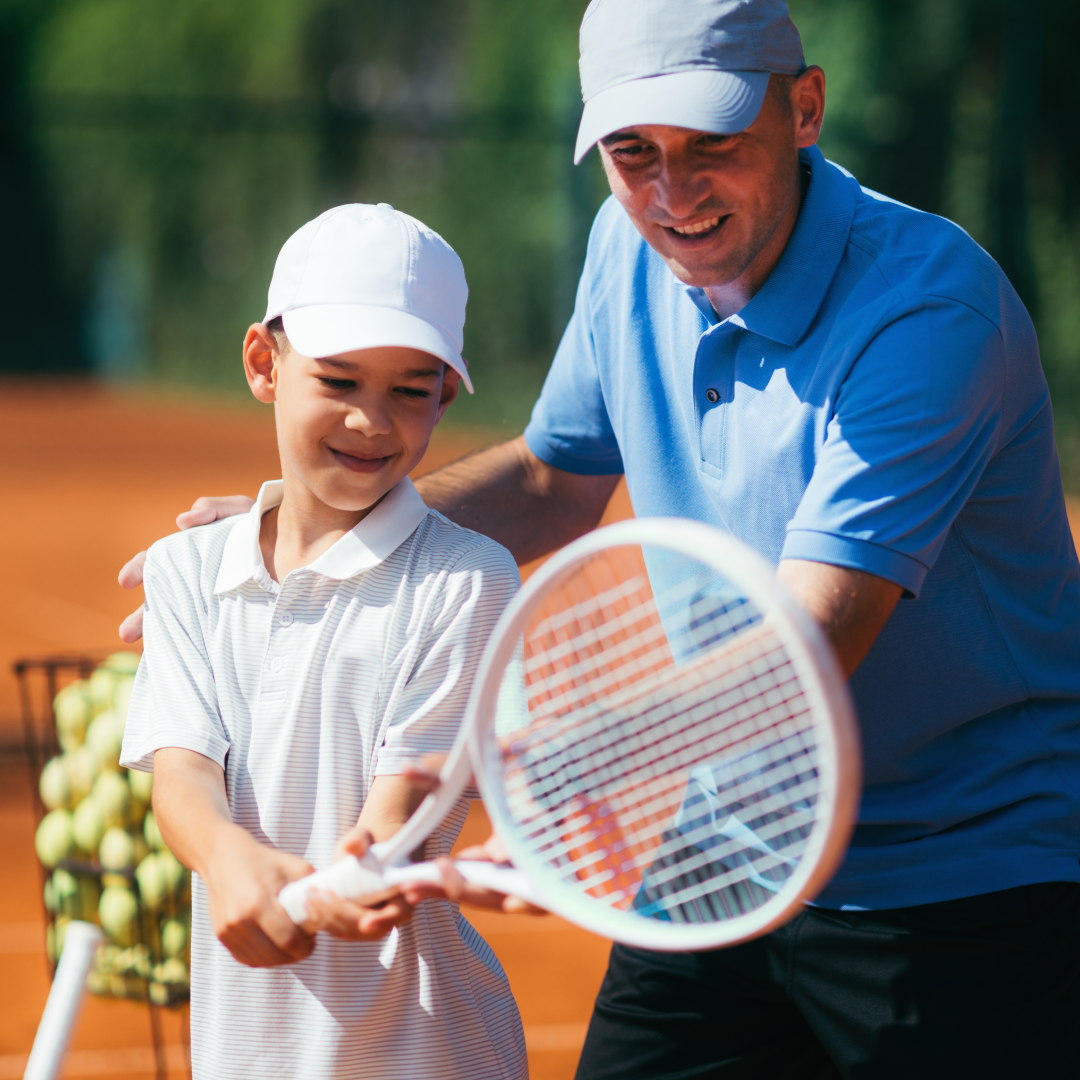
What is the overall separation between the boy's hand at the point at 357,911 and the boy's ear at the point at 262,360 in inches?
22.4

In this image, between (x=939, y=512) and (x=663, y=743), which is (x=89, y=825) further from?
(x=939, y=512)

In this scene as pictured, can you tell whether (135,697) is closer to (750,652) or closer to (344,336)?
(344,336)

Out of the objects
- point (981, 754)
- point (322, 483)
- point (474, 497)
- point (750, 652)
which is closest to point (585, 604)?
point (750, 652)

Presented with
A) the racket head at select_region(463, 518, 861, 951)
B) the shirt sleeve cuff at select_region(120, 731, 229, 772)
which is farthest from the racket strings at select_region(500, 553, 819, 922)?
the shirt sleeve cuff at select_region(120, 731, 229, 772)

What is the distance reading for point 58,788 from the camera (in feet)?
7.91

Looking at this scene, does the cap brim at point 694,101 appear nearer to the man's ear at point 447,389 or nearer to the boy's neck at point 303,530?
the man's ear at point 447,389

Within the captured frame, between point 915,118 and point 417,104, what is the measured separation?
8.91 m

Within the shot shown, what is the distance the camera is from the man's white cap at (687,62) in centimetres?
153

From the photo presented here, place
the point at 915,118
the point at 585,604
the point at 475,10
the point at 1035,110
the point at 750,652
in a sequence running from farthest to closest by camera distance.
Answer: the point at 475,10
the point at 915,118
the point at 1035,110
the point at 585,604
the point at 750,652

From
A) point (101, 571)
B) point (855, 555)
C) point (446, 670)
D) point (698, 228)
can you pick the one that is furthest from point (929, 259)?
point (101, 571)

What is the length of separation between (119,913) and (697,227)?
1.42 metres

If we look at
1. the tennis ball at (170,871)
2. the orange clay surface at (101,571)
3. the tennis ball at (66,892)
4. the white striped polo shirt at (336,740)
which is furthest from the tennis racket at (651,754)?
the orange clay surface at (101,571)

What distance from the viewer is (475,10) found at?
1972cm

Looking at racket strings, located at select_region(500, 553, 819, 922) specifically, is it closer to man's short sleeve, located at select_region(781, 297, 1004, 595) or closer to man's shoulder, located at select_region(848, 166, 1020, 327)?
man's short sleeve, located at select_region(781, 297, 1004, 595)
